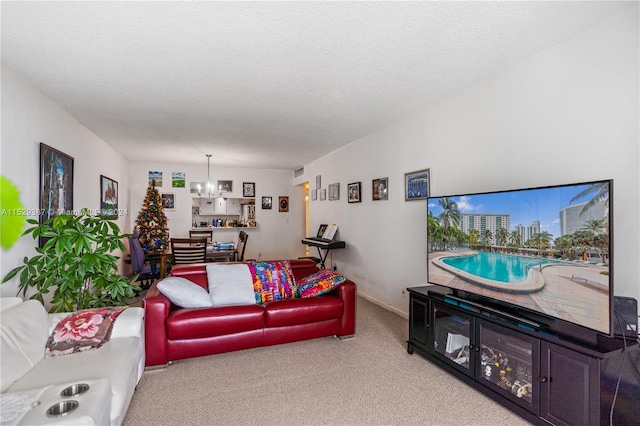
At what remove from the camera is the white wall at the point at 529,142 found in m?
2.10

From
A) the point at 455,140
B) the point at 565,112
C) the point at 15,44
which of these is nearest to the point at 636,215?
the point at 565,112

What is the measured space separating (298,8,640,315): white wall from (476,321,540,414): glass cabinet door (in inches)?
27.6

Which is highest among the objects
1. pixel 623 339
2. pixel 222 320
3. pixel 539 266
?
pixel 539 266

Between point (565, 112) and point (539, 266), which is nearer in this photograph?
point (539, 266)

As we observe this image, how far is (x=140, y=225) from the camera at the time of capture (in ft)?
21.9

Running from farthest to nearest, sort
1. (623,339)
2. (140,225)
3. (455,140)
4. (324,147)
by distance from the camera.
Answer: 1. (140,225)
2. (324,147)
3. (455,140)
4. (623,339)

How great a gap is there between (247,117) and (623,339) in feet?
12.7

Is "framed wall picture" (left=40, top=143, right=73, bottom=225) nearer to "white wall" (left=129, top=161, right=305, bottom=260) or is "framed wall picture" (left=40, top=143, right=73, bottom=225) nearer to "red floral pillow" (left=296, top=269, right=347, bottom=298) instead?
"red floral pillow" (left=296, top=269, right=347, bottom=298)

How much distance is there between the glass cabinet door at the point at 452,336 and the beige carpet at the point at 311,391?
160 mm

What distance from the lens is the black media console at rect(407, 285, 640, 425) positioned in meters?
1.85

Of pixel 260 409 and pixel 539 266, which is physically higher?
pixel 539 266

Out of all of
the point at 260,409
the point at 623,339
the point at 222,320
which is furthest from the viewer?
the point at 222,320

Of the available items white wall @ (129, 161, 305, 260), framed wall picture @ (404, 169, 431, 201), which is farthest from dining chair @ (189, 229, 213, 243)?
framed wall picture @ (404, 169, 431, 201)

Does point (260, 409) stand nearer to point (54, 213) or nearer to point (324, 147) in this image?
point (54, 213)
